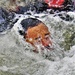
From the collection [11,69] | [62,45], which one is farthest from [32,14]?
[11,69]

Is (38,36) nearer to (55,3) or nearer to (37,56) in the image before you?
(37,56)

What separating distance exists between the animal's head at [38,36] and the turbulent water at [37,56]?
0.08 metres

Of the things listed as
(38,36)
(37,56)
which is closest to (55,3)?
(38,36)

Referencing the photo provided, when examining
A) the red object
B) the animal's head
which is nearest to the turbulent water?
the animal's head

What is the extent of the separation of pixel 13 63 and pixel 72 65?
2.62 feet

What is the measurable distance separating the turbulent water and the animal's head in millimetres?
78

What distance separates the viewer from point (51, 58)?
4789 mm

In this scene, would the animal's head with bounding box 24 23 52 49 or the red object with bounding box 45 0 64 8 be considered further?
the red object with bounding box 45 0 64 8

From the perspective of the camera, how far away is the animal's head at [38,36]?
498 centimetres

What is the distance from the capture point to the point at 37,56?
16.0 feet

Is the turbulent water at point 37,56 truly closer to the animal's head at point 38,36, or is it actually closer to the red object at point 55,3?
the animal's head at point 38,36

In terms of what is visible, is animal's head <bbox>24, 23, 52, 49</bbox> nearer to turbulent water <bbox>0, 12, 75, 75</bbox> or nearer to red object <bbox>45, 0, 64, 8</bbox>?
turbulent water <bbox>0, 12, 75, 75</bbox>

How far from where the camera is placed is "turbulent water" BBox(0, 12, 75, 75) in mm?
4547

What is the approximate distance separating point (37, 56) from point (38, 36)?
31cm
